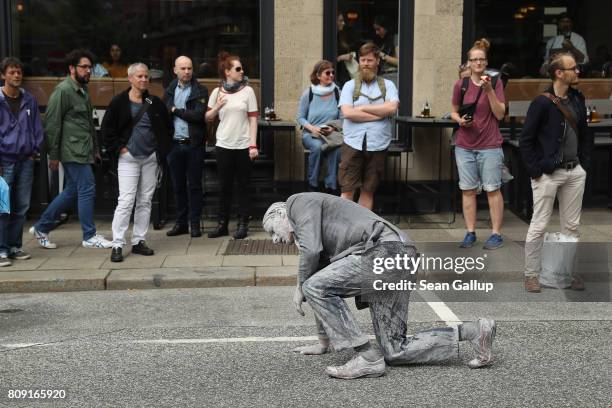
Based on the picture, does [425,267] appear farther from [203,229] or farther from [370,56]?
[203,229]

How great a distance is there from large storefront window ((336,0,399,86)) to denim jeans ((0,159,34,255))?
4088 millimetres

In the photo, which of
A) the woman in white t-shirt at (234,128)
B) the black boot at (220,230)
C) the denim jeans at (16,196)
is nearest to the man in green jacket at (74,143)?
the denim jeans at (16,196)

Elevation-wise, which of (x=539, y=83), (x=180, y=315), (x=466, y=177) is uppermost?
(x=539, y=83)

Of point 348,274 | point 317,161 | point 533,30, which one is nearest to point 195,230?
point 317,161

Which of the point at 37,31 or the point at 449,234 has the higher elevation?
the point at 37,31

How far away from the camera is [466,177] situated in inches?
359

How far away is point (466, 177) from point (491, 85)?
38.6 inches

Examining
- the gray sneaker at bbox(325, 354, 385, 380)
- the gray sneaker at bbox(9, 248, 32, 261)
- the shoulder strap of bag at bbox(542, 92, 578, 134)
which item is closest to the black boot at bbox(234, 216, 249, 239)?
the gray sneaker at bbox(9, 248, 32, 261)

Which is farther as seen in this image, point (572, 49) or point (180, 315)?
point (572, 49)

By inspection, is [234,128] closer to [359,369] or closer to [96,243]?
[96,243]

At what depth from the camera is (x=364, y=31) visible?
1095 centimetres

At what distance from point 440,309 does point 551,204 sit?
1408 millimetres

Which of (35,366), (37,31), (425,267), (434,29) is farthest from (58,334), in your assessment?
(434,29)

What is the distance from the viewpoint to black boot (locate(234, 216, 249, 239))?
975 centimetres
